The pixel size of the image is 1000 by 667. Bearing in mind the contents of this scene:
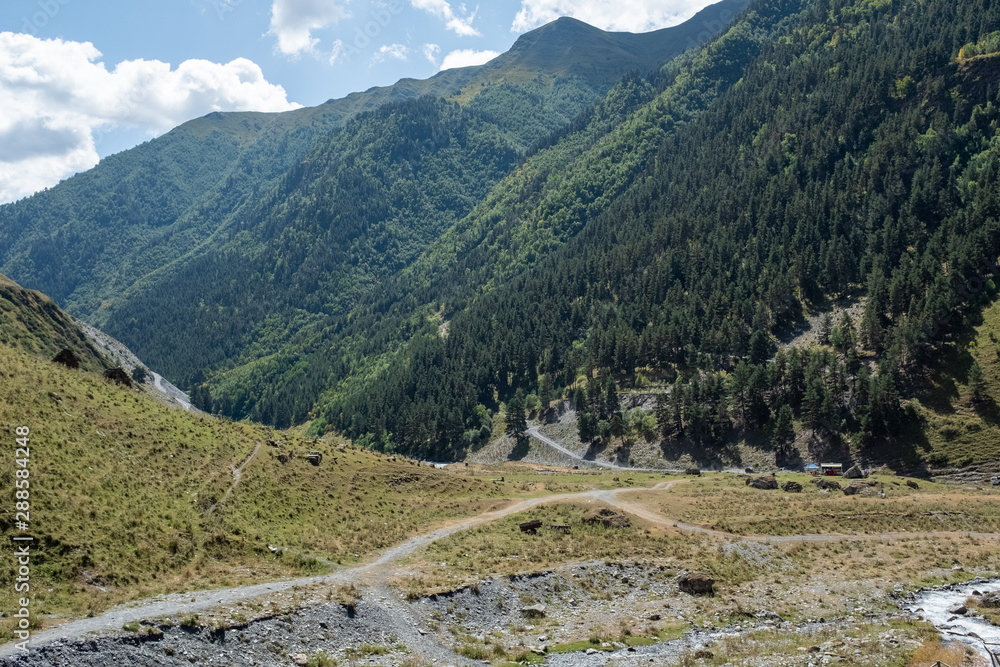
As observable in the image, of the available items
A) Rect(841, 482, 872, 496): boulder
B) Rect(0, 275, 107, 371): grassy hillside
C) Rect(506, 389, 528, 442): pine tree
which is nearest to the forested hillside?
Rect(506, 389, 528, 442): pine tree

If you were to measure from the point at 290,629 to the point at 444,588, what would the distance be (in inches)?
387

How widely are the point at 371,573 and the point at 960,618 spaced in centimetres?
3333

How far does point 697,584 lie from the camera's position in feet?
139

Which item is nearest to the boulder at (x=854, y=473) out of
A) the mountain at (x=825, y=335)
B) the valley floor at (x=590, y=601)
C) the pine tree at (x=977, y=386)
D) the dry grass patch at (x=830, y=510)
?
the mountain at (x=825, y=335)

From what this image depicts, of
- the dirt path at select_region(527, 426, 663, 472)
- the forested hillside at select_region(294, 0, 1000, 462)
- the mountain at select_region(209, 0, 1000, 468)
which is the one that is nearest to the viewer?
the mountain at select_region(209, 0, 1000, 468)

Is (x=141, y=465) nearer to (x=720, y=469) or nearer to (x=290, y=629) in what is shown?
(x=290, y=629)

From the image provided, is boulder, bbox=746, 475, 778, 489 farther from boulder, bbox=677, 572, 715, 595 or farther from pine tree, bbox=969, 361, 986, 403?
boulder, bbox=677, 572, 715, 595

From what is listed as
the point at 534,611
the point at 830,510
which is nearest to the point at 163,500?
the point at 534,611

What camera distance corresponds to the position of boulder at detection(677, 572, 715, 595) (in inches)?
1663

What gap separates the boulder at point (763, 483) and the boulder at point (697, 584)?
152 ft

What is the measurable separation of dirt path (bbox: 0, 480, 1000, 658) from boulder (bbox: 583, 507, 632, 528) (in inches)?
152

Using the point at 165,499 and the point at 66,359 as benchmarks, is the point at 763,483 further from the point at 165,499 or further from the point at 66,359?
the point at 66,359

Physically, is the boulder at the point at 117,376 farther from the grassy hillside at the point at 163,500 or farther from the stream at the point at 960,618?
the stream at the point at 960,618

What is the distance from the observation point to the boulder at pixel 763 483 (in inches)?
3339
